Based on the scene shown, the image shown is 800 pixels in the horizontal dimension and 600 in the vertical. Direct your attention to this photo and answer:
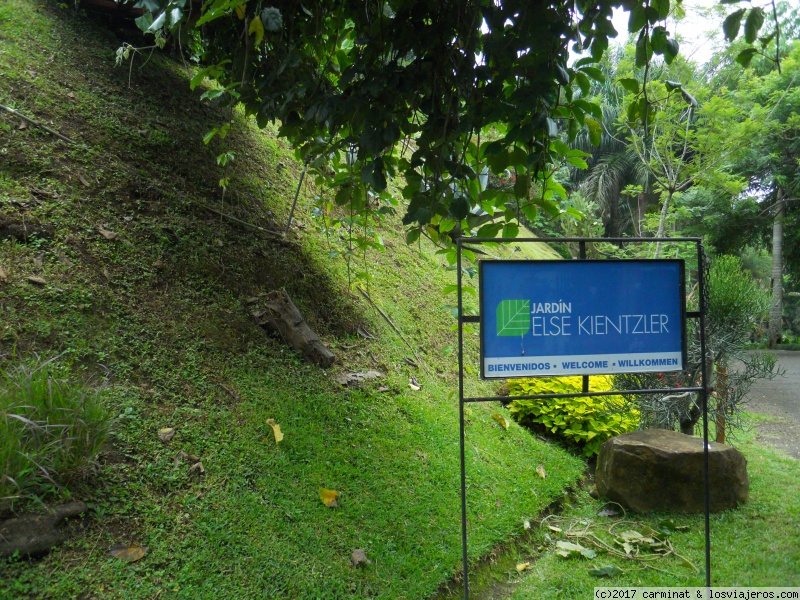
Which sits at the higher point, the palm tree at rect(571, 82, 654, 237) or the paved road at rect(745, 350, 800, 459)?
the palm tree at rect(571, 82, 654, 237)

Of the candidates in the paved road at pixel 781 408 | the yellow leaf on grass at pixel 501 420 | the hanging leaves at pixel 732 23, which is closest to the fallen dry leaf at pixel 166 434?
the yellow leaf on grass at pixel 501 420

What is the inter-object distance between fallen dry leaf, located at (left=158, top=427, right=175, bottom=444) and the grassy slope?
1.4 inches

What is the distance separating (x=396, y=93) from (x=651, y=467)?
125 inches

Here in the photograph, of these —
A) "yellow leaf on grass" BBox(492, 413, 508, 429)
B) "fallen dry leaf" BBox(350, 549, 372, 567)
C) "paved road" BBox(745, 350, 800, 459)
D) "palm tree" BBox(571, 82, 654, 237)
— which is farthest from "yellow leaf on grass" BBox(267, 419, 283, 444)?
"palm tree" BBox(571, 82, 654, 237)

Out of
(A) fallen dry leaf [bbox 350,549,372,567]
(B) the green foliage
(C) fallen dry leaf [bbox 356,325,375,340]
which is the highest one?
(B) the green foliage

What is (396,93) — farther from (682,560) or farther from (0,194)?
(682,560)

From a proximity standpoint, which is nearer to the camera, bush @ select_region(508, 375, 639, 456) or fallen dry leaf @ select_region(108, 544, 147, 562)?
fallen dry leaf @ select_region(108, 544, 147, 562)

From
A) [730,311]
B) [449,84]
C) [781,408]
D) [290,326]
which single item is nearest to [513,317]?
[449,84]

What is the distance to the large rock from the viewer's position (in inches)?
170

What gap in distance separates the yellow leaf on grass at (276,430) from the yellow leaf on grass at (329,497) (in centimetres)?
39

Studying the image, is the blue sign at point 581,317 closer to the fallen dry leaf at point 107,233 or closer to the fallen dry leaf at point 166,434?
the fallen dry leaf at point 166,434

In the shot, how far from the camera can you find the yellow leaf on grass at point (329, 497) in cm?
329

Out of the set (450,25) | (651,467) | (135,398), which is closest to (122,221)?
(135,398)

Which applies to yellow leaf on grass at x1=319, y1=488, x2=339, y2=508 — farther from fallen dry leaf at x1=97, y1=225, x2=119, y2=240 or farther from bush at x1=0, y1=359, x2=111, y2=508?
fallen dry leaf at x1=97, y1=225, x2=119, y2=240
